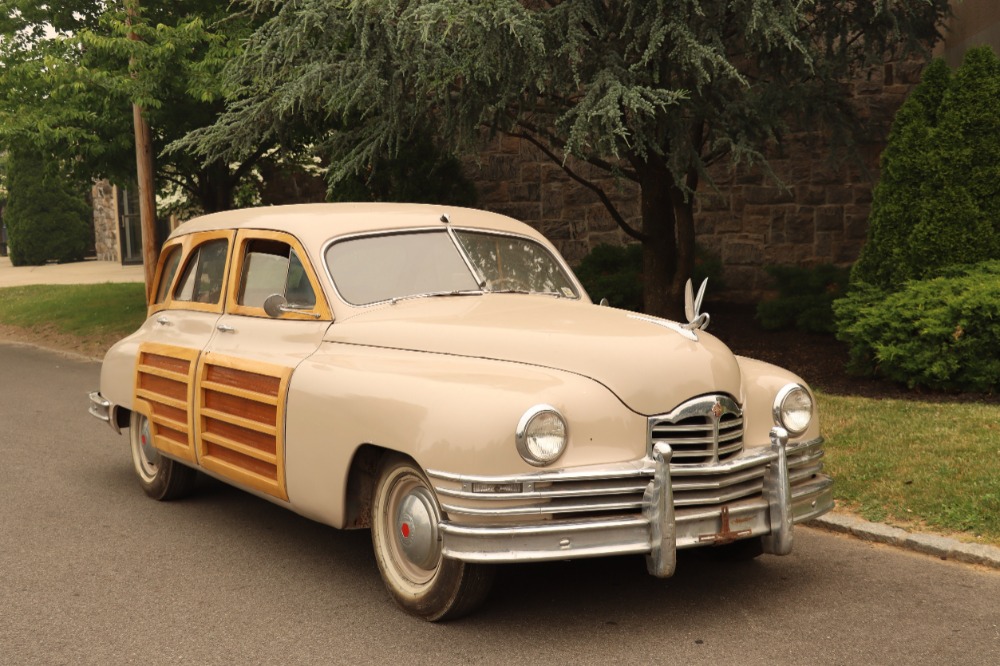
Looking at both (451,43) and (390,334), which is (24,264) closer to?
(451,43)

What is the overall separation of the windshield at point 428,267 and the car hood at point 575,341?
0.66 feet

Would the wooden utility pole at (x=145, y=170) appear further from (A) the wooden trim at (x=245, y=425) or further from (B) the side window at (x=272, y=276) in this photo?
(A) the wooden trim at (x=245, y=425)

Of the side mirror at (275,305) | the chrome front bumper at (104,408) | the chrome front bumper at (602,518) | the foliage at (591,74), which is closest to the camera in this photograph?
the chrome front bumper at (602,518)

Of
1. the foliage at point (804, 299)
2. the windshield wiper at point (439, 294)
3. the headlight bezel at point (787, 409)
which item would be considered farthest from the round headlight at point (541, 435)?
the foliage at point (804, 299)

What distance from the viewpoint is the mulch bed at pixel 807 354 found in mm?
9470

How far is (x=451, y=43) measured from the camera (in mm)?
10570

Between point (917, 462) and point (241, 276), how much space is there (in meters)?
4.33

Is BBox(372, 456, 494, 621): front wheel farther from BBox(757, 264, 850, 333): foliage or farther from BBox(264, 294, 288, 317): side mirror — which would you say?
BBox(757, 264, 850, 333): foliage

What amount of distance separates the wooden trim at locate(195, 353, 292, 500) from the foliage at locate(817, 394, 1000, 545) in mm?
3320

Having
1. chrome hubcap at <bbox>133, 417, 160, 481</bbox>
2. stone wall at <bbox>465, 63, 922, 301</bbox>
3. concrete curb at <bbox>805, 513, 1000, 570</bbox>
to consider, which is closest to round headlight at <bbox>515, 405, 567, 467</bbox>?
concrete curb at <bbox>805, 513, 1000, 570</bbox>

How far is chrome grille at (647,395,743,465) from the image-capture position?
4680 millimetres

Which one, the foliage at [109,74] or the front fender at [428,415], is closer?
the front fender at [428,415]

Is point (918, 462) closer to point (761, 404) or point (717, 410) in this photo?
point (761, 404)

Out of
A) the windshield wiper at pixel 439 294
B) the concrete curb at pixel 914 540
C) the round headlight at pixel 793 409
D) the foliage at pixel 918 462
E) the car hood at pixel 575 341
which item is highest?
the windshield wiper at pixel 439 294
